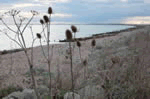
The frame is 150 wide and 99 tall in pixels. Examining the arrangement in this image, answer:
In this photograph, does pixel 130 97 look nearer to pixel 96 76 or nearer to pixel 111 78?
pixel 111 78

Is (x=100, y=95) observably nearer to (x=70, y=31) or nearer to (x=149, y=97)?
(x=149, y=97)

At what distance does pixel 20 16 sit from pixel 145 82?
2117 mm

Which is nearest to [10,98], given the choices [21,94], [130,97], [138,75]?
[21,94]

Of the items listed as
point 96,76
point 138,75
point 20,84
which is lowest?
point 20,84

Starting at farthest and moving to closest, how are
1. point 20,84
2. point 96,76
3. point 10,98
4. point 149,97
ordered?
point 20,84
point 96,76
point 10,98
point 149,97

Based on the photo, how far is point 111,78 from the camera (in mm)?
3008

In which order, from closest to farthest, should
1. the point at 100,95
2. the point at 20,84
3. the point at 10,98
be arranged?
the point at 100,95
the point at 10,98
the point at 20,84

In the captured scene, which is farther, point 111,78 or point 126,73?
point 126,73

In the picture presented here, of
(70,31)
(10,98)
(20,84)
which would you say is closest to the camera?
(70,31)

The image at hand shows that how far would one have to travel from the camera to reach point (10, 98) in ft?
10.9

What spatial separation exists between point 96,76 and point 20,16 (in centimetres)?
264

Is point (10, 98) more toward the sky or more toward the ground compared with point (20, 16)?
more toward the ground

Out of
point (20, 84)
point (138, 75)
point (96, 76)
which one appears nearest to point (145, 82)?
point (138, 75)

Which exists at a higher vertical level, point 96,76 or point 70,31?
point 70,31
